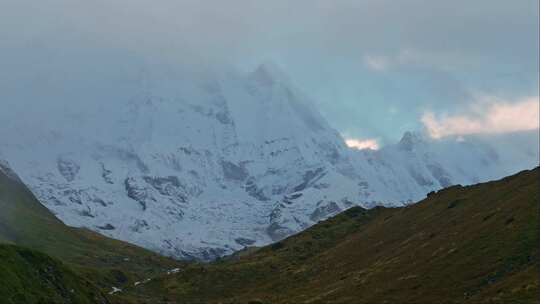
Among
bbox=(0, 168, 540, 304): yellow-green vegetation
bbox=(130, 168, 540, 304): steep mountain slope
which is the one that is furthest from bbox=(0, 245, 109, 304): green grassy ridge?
bbox=(130, 168, 540, 304): steep mountain slope

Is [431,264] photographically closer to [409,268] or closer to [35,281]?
[409,268]

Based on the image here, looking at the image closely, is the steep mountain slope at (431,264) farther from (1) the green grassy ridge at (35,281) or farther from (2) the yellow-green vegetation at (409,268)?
(1) the green grassy ridge at (35,281)

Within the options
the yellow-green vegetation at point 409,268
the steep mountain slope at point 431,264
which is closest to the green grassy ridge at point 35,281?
the yellow-green vegetation at point 409,268

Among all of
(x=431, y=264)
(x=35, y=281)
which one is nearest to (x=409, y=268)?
(x=431, y=264)

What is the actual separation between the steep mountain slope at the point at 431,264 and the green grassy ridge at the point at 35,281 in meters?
45.9

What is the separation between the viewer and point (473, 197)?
564 feet

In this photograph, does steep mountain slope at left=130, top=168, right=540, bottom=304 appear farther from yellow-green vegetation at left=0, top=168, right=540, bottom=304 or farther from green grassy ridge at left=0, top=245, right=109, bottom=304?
green grassy ridge at left=0, top=245, right=109, bottom=304

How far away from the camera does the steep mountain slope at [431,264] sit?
101m

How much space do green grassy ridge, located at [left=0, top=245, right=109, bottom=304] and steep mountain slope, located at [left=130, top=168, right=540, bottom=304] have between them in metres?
45.9

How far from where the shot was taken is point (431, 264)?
396 feet

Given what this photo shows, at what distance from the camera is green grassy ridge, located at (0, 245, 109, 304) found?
72.9 metres

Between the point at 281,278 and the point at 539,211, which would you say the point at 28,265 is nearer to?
the point at 539,211

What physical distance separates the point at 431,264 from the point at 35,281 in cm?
6550

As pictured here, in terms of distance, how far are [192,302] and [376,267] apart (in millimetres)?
54320
